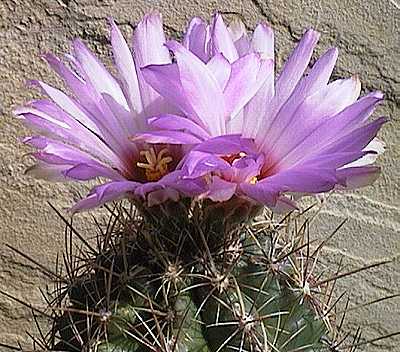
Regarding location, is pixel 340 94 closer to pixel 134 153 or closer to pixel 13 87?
pixel 134 153

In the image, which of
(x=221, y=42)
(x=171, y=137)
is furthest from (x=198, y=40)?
(x=171, y=137)

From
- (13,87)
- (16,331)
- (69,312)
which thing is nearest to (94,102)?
(69,312)

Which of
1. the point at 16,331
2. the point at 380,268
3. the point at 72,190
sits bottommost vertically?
the point at 380,268

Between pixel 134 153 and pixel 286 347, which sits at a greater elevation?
pixel 134 153

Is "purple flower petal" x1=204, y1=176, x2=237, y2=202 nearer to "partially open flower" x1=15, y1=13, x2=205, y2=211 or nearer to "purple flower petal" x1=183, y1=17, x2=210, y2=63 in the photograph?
"partially open flower" x1=15, y1=13, x2=205, y2=211

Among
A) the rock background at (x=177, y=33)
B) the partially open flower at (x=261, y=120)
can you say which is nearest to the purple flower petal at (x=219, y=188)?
the partially open flower at (x=261, y=120)

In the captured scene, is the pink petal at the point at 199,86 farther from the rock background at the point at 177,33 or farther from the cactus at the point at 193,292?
the rock background at the point at 177,33
